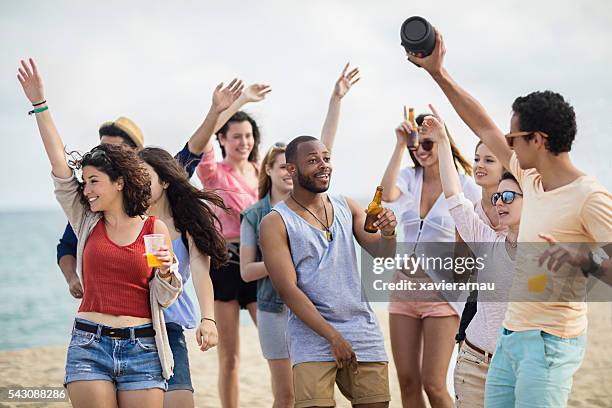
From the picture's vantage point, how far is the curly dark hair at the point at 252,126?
7289 mm

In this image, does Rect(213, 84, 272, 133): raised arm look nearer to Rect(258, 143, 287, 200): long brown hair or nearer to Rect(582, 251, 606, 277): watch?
Rect(258, 143, 287, 200): long brown hair

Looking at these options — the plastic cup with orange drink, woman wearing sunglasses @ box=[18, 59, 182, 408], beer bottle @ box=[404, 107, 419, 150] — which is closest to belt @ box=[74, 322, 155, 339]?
woman wearing sunglasses @ box=[18, 59, 182, 408]

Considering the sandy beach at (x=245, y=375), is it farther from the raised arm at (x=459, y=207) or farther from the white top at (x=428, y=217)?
the raised arm at (x=459, y=207)

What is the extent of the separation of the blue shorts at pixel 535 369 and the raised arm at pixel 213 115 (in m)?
2.62

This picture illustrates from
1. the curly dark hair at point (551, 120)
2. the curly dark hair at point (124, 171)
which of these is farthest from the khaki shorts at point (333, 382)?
the curly dark hair at point (551, 120)

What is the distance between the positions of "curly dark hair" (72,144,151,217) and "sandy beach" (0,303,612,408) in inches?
149

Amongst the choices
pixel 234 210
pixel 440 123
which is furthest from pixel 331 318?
pixel 234 210

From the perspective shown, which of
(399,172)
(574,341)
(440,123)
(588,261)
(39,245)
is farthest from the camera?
(39,245)

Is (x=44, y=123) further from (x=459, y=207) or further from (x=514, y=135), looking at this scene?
(x=514, y=135)

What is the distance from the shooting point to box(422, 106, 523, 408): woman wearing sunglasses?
189 inches

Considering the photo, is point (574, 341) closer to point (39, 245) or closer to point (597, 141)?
point (597, 141)

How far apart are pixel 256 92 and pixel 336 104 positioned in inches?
22.9

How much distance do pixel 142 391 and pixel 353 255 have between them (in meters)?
1.46

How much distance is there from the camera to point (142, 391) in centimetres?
442
